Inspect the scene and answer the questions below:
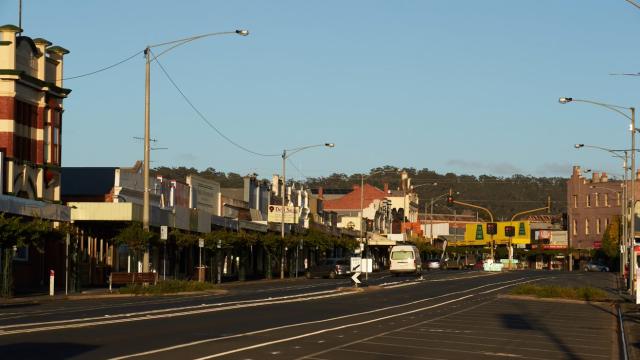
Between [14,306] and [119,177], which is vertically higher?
[119,177]

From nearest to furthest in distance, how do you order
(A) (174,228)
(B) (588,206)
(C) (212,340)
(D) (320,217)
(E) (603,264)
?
(C) (212,340) < (A) (174,228) < (D) (320,217) < (E) (603,264) < (B) (588,206)

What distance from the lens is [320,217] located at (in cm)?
11694

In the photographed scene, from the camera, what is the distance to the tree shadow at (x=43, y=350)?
56.2 ft

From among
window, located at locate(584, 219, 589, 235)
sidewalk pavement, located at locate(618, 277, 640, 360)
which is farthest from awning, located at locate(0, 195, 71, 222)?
window, located at locate(584, 219, 589, 235)

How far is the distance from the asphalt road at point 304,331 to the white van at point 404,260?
39.2 m

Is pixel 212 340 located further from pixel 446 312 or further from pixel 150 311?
pixel 446 312

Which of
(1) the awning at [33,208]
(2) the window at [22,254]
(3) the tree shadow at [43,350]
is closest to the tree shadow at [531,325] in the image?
(3) the tree shadow at [43,350]

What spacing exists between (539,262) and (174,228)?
360ft

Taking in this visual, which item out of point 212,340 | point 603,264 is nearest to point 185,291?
point 212,340

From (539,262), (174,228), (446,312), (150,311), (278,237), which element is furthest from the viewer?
(539,262)

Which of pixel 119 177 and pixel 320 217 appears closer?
pixel 119 177

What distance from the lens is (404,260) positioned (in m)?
77.8

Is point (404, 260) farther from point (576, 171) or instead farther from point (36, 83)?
point (576, 171)

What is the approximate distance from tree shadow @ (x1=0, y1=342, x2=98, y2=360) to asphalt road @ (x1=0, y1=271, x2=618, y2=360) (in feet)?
0.05
